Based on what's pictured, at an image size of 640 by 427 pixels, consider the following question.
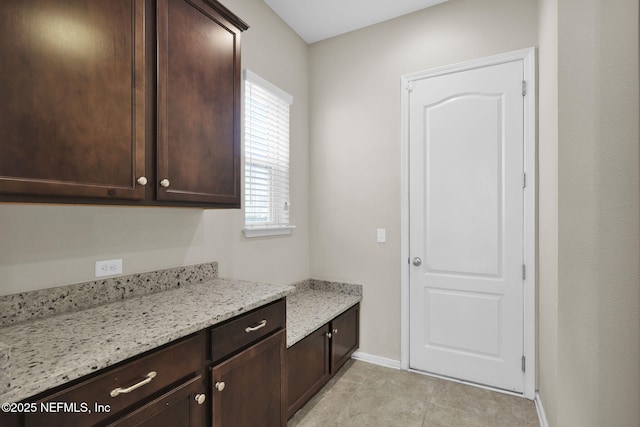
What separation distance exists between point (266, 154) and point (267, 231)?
64cm

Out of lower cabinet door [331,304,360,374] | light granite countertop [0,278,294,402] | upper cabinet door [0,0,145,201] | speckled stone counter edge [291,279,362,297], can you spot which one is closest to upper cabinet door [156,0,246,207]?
upper cabinet door [0,0,145,201]

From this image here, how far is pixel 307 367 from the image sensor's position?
2164 mm

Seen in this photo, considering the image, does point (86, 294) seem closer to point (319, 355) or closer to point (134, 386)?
point (134, 386)

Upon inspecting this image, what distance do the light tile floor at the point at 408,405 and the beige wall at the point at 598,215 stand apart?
0.63m

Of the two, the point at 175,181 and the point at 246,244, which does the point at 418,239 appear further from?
the point at 175,181

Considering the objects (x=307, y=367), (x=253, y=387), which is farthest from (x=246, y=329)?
(x=307, y=367)

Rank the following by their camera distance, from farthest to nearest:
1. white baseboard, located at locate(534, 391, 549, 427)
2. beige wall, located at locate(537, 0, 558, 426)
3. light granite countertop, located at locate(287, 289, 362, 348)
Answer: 1. light granite countertop, located at locate(287, 289, 362, 348)
2. white baseboard, located at locate(534, 391, 549, 427)
3. beige wall, located at locate(537, 0, 558, 426)

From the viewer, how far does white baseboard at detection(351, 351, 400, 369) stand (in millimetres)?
2764

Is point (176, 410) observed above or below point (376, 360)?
above

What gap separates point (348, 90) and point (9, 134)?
2.57 metres

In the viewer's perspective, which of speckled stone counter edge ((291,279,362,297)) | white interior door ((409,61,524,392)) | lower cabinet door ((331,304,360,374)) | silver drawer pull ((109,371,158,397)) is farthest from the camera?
speckled stone counter edge ((291,279,362,297))

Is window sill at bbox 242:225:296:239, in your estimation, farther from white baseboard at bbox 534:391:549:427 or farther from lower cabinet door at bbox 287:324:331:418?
white baseboard at bbox 534:391:549:427

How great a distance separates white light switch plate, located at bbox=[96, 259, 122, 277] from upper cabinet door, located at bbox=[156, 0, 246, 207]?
17.8 inches

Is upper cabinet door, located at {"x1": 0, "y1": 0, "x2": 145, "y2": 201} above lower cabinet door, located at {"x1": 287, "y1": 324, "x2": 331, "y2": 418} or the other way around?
above
